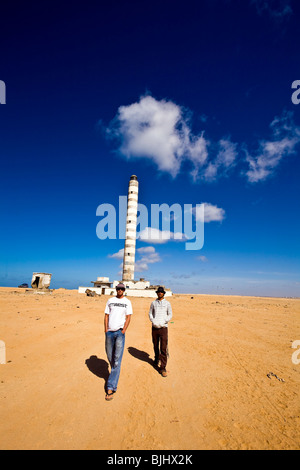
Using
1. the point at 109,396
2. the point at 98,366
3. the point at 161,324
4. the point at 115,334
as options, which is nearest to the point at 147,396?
the point at 109,396

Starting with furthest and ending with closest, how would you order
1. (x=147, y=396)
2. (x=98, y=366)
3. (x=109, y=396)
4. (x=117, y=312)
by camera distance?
(x=98, y=366) < (x=117, y=312) < (x=147, y=396) < (x=109, y=396)

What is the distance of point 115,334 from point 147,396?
1.36 meters

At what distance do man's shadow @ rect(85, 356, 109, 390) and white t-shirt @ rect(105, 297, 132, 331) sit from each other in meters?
1.57

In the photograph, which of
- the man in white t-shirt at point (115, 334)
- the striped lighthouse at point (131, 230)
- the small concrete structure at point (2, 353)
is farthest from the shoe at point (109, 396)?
the striped lighthouse at point (131, 230)

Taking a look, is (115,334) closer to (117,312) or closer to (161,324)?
(117,312)

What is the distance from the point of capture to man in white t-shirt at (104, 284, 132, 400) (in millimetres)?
4332

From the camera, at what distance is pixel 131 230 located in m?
38.6

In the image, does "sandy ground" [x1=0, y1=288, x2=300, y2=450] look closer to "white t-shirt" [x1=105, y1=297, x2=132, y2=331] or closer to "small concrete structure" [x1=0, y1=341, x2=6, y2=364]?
"small concrete structure" [x1=0, y1=341, x2=6, y2=364]

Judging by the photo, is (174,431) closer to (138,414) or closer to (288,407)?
(138,414)

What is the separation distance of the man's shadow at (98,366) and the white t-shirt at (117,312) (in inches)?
61.8

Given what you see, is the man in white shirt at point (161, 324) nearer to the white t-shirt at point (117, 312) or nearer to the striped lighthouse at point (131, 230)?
the white t-shirt at point (117, 312)

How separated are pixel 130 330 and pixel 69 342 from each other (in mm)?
2936
